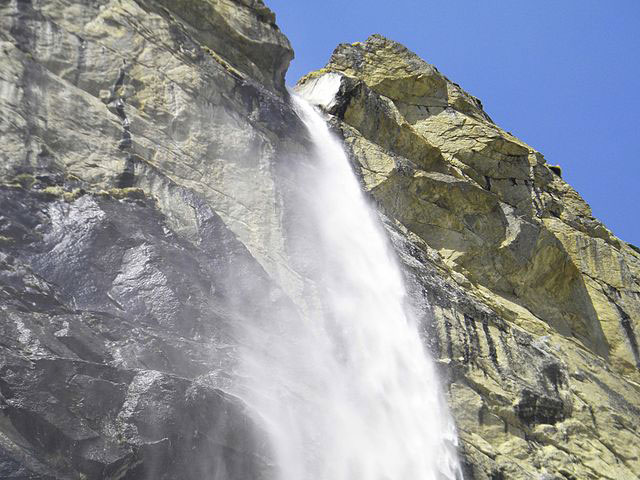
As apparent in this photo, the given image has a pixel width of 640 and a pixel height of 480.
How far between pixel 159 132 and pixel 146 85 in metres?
0.96

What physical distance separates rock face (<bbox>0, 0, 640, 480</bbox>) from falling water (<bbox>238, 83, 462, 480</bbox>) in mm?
430

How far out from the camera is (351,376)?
38.6 feet

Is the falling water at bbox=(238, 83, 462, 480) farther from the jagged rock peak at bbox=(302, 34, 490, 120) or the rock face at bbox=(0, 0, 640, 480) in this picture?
the jagged rock peak at bbox=(302, 34, 490, 120)

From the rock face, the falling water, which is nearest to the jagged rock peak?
the rock face

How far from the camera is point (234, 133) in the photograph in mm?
13609

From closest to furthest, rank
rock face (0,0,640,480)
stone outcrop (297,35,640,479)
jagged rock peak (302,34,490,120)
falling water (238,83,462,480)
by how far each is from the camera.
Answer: rock face (0,0,640,480)
falling water (238,83,462,480)
stone outcrop (297,35,640,479)
jagged rock peak (302,34,490,120)

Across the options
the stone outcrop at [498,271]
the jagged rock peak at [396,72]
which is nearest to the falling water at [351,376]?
the stone outcrop at [498,271]

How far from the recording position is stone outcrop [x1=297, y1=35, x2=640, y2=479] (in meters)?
13.5

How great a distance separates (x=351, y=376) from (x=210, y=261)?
2.76 metres

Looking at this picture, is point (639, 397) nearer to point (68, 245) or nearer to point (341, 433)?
point (341, 433)

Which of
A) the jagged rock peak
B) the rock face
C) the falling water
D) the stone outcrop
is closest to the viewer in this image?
the rock face

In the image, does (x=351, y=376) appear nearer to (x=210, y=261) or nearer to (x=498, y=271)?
(x=210, y=261)

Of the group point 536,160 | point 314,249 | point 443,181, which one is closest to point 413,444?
point 314,249

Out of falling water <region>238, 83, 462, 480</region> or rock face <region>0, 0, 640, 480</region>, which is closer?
rock face <region>0, 0, 640, 480</region>
